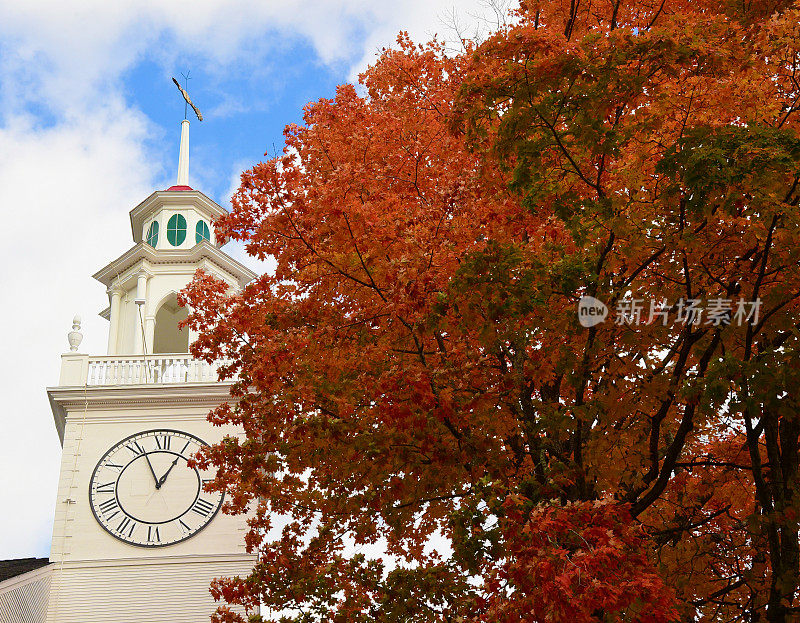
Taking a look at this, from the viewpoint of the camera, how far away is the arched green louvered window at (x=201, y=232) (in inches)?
1101

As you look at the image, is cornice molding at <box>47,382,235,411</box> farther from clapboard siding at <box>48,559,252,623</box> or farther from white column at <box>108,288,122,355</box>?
clapboard siding at <box>48,559,252,623</box>

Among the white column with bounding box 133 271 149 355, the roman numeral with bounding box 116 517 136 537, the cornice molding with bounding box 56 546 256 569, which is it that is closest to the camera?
the cornice molding with bounding box 56 546 256 569

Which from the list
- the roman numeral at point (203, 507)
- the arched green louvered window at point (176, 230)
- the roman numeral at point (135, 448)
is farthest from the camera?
the arched green louvered window at point (176, 230)

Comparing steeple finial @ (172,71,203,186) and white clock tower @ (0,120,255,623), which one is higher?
steeple finial @ (172,71,203,186)

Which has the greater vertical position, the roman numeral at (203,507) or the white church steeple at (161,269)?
the white church steeple at (161,269)

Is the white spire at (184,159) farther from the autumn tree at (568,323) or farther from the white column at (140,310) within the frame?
the autumn tree at (568,323)

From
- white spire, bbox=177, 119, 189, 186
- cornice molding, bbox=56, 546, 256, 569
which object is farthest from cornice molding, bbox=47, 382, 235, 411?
white spire, bbox=177, 119, 189, 186

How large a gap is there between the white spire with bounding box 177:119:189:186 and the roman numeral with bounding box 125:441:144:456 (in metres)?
10.2

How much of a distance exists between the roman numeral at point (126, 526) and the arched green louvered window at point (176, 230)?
9251 mm

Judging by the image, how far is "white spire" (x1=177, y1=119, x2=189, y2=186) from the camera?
98.2 feet

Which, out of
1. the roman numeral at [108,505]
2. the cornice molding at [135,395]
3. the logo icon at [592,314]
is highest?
the cornice molding at [135,395]

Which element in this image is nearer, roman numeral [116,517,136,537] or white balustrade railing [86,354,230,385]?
roman numeral [116,517,136,537]

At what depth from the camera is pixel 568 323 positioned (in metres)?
8.38

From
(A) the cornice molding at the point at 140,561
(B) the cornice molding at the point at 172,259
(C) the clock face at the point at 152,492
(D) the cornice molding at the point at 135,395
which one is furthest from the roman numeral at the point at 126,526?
(B) the cornice molding at the point at 172,259
